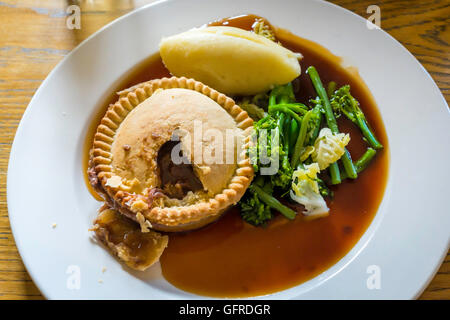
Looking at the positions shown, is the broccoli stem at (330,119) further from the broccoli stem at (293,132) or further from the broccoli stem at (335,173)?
the broccoli stem at (293,132)

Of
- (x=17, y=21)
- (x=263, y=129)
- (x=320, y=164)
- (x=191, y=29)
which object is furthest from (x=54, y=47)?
(x=320, y=164)

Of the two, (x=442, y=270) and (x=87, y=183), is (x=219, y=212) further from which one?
(x=442, y=270)

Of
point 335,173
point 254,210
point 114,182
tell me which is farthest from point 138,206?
point 335,173

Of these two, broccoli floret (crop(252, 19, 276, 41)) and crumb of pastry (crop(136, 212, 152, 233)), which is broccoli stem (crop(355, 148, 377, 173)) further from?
crumb of pastry (crop(136, 212, 152, 233))

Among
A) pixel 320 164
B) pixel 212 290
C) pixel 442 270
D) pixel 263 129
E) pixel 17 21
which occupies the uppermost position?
pixel 17 21

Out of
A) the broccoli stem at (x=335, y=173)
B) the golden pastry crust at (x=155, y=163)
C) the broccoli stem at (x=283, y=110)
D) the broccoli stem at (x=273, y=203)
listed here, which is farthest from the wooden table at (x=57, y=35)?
the broccoli stem at (x=273, y=203)

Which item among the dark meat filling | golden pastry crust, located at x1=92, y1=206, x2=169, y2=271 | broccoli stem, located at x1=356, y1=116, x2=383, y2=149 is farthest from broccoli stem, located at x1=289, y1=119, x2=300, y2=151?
golden pastry crust, located at x1=92, y1=206, x2=169, y2=271

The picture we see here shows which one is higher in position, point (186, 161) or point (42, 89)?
point (42, 89)

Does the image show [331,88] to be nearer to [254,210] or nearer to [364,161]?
[364,161]
